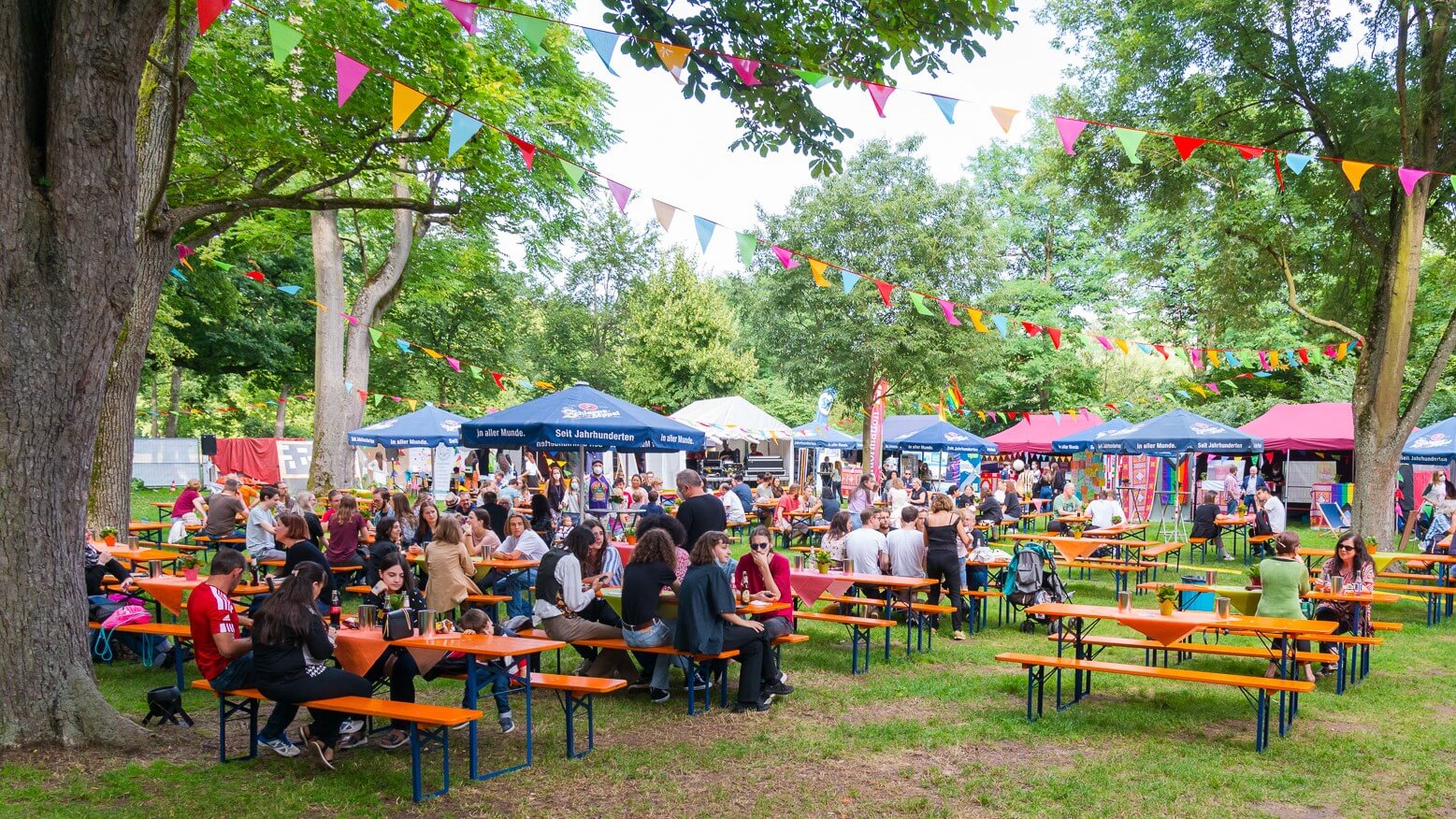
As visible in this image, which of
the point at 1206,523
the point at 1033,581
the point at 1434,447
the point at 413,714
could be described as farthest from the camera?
the point at 1434,447

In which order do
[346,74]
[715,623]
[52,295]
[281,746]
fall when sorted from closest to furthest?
[52,295]
[281,746]
[715,623]
[346,74]

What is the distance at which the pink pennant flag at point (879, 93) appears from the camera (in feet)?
25.5

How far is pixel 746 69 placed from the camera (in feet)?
24.0

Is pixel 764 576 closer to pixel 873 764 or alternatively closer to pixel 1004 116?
pixel 873 764

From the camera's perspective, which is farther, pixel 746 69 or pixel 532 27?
pixel 746 69

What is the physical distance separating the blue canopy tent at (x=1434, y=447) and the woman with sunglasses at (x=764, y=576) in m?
14.9

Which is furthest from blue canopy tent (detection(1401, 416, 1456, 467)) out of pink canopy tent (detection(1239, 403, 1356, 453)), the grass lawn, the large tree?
the grass lawn

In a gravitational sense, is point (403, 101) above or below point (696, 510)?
above

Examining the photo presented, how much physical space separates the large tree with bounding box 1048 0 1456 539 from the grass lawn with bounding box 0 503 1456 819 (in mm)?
6597

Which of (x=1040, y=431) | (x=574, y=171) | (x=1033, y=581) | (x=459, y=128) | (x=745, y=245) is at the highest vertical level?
(x=459, y=128)

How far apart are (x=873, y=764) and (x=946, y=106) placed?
16.7ft

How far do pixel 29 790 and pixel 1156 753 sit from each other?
5.72 metres

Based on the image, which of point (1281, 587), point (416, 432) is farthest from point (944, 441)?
point (1281, 587)

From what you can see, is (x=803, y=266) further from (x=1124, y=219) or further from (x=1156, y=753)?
(x=1156, y=753)
